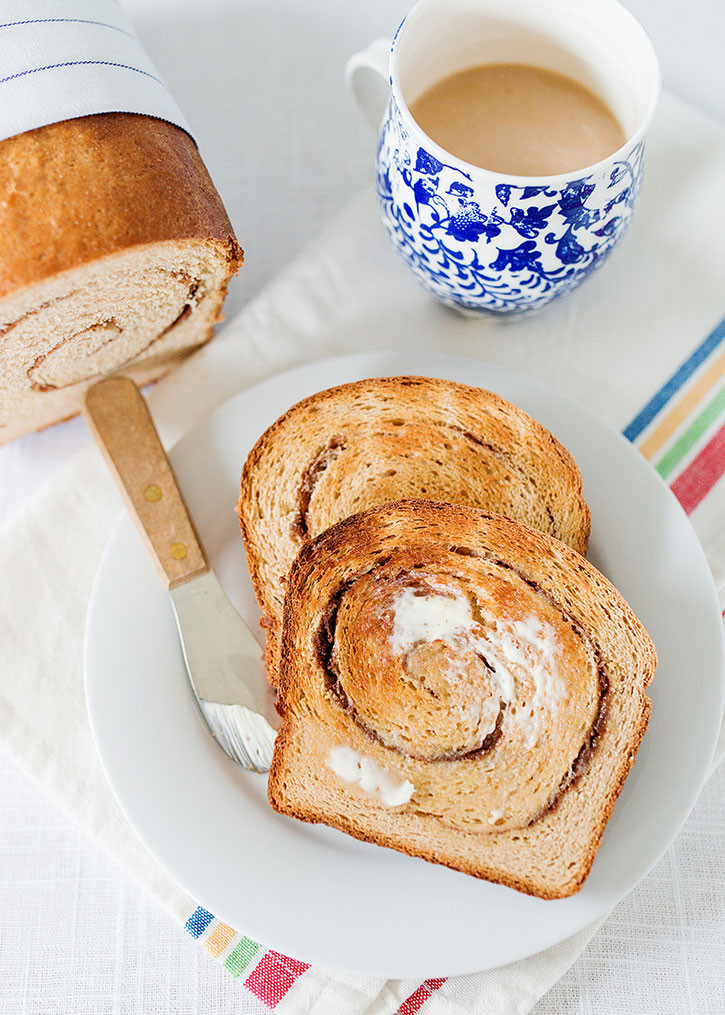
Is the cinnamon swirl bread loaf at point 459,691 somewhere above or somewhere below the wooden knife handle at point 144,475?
below

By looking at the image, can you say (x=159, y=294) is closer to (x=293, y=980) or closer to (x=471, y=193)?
(x=471, y=193)

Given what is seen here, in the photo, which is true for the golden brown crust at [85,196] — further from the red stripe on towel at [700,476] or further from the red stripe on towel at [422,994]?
the red stripe on towel at [422,994]

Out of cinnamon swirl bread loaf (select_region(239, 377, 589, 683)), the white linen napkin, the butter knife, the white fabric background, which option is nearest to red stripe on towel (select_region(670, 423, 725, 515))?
cinnamon swirl bread loaf (select_region(239, 377, 589, 683))

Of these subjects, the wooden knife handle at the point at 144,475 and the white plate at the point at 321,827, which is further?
the wooden knife handle at the point at 144,475

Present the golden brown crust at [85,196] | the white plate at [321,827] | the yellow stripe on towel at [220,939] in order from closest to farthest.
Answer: the golden brown crust at [85,196] → the white plate at [321,827] → the yellow stripe on towel at [220,939]

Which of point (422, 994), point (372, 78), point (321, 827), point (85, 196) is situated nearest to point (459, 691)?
point (321, 827)

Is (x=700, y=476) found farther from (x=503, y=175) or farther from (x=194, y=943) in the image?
(x=194, y=943)

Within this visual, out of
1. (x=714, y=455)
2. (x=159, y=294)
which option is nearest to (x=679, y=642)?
(x=714, y=455)

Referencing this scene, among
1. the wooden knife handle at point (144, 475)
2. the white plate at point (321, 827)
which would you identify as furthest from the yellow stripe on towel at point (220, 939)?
the wooden knife handle at point (144, 475)
